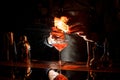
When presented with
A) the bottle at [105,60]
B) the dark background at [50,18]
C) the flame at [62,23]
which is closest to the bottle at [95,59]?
the bottle at [105,60]

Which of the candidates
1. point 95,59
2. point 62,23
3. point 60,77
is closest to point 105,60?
point 95,59

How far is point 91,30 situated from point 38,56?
26.0 inches

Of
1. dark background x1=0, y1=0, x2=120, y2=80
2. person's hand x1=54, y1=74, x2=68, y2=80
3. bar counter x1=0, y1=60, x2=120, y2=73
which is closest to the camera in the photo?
person's hand x1=54, y1=74, x2=68, y2=80

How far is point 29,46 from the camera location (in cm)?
274

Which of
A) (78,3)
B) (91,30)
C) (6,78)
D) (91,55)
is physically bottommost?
(6,78)

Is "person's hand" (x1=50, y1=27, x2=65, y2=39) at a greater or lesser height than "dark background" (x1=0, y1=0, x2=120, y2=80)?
lesser

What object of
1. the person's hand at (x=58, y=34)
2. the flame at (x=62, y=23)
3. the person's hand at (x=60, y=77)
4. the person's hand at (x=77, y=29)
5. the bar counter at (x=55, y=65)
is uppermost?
the flame at (x=62, y=23)

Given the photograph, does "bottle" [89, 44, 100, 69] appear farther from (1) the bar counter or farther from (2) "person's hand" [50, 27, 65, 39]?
(2) "person's hand" [50, 27, 65, 39]

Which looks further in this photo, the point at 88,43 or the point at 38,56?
the point at 38,56

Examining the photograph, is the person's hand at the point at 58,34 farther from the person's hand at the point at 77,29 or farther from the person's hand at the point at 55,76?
the person's hand at the point at 55,76

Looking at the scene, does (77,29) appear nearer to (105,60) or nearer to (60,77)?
(105,60)

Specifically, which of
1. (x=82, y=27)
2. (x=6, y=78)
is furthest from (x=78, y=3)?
(x=6, y=78)

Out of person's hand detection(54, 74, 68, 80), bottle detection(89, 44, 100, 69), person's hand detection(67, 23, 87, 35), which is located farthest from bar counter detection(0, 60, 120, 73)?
person's hand detection(67, 23, 87, 35)

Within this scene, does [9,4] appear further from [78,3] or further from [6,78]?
[6,78]
